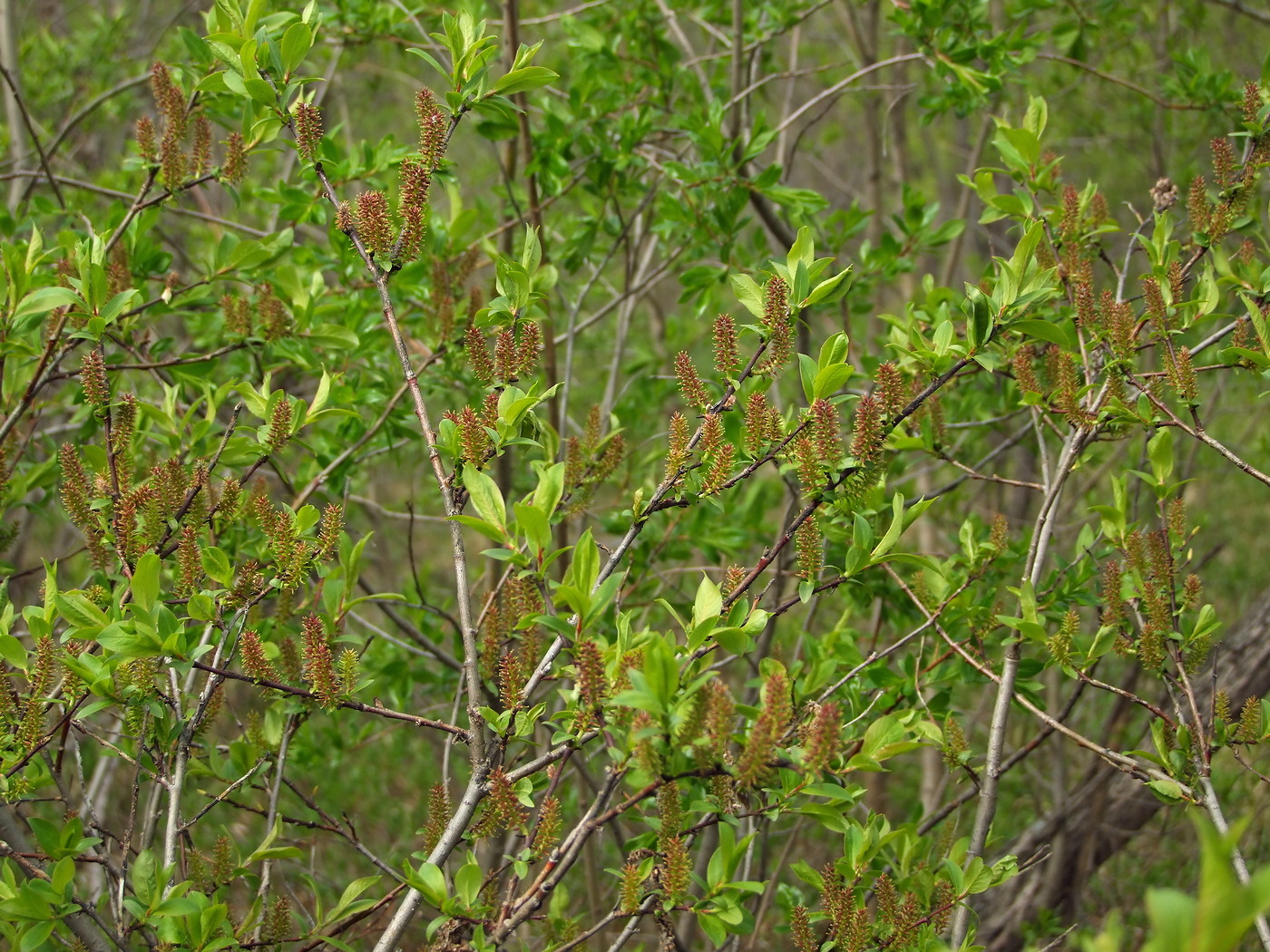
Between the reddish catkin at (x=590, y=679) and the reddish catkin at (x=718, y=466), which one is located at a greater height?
the reddish catkin at (x=718, y=466)

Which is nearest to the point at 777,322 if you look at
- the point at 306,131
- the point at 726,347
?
the point at 726,347

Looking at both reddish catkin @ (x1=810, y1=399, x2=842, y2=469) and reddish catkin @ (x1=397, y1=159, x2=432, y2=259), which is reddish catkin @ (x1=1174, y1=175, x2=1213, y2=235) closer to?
reddish catkin @ (x1=810, y1=399, x2=842, y2=469)

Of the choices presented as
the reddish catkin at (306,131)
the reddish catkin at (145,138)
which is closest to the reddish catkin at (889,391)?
the reddish catkin at (306,131)

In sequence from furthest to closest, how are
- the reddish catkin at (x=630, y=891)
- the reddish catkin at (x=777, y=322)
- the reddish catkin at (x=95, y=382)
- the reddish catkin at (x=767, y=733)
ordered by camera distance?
the reddish catkin at (x=95, y=382), the reddish catkin at (x=777, y=322), the reddish catkin at (x=630, y=891), the reddish catkin at (x=767, y=733)

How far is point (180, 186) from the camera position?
7.43 feet

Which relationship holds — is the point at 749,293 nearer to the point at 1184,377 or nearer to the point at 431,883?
the point at 1184,377

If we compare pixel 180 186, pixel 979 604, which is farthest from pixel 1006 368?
pixel 180 186

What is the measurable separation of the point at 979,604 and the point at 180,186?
79.4 inches

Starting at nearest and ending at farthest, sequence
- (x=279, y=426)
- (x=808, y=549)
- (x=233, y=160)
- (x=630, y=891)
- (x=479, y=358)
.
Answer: (x=630, y=891) < (x=808, y=549) < (x=479, y=358) < (x=279, y=426) < (x=233, y=160)

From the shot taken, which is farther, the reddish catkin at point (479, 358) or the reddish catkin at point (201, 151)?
the reddish catkin at point (201, 151)

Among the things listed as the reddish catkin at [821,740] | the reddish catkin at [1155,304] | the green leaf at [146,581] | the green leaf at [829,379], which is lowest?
the reddish catkin at [821,740]

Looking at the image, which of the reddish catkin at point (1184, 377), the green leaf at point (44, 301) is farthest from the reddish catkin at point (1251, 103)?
the green leaf at point (44, 301)

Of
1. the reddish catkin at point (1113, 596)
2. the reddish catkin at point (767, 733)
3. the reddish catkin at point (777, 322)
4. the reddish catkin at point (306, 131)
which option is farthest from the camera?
the reddish catkin at point (1113, 596)

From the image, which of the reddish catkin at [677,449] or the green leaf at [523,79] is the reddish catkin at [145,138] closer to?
the green leaf at [523,79]
